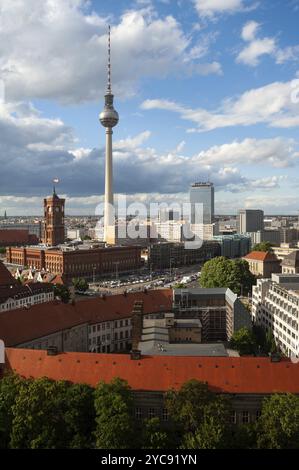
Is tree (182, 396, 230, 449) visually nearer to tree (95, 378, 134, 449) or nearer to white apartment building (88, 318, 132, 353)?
tree (95, 378, 134, 449)

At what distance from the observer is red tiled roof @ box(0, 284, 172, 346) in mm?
52938

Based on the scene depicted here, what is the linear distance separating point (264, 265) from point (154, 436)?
114301 mm

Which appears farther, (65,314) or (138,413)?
(65,314)

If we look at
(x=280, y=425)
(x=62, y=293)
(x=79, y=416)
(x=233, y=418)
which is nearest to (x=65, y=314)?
(x=79, y=416)

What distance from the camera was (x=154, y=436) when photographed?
32.2 metres

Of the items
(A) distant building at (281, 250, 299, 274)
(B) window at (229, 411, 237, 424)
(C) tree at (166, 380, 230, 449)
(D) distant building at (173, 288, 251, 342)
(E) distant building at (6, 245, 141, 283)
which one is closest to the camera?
(C) tree at (166, 380, 230, 449)

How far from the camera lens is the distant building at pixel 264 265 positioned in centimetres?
14088

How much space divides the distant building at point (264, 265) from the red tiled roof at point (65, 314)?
7141 centimetres

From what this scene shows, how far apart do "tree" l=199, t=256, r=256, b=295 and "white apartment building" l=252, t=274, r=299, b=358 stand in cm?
2213

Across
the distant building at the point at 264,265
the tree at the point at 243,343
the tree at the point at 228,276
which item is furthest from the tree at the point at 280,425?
the distant building at the point at 264,265

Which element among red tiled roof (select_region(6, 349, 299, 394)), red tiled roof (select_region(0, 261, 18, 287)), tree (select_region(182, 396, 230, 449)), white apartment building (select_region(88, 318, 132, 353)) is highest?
red tiled roof (select_region(0, 261, 18, 287))

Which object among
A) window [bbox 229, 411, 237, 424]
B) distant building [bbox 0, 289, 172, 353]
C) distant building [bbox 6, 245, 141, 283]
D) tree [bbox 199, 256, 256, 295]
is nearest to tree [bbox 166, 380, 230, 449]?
window [bbox 229, 411, 237, 424]

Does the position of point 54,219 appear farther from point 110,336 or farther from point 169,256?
point 110,336
